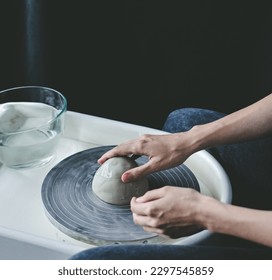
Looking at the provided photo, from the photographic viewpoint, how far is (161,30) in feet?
5.14

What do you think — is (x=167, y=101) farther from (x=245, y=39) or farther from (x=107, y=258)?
(x=107, y=258)

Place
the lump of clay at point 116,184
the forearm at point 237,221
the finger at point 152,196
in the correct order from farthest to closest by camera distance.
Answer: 1. the lump of clay at point 116,184
2. the finger at point 152,196
3. the forearm at point 237,221

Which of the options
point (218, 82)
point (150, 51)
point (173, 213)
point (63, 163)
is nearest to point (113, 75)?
point (150, 51)

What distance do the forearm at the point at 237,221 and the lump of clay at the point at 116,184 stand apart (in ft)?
0.60

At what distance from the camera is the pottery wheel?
1.06 m

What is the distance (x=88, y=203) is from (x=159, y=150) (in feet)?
0.58

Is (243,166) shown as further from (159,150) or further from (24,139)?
(24,139)

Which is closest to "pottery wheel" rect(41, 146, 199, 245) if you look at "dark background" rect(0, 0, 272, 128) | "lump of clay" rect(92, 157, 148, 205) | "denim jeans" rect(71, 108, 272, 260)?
"lump of clay" rect(92, 157, 148, 205)

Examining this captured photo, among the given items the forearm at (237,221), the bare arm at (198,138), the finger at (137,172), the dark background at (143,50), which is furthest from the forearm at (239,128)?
the dark background at (143,50)

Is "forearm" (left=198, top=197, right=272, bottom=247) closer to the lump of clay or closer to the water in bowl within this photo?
the lump of clay

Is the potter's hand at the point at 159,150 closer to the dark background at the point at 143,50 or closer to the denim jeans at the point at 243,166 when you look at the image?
the denim jeans at the point at 243,166

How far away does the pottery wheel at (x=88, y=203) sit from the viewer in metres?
1.06

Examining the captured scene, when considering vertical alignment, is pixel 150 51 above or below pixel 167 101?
above

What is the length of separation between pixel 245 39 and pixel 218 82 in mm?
148
